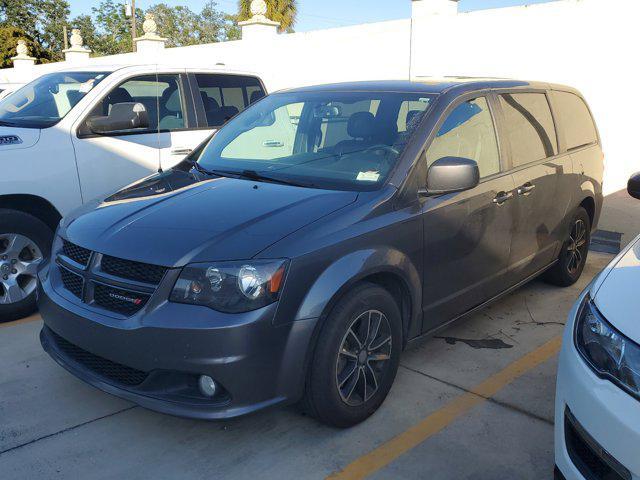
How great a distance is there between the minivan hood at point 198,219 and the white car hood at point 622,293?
1.29 meters

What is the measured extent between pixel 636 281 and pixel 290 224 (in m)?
1.52

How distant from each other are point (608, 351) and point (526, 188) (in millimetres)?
2307

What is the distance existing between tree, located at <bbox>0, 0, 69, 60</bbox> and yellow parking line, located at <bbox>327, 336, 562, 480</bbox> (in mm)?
46143

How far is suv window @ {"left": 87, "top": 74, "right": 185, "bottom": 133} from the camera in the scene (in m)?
5.43

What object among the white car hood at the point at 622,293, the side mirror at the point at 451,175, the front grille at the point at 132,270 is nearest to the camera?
the white car hood at the point at 622,293

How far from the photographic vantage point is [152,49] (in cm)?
1834

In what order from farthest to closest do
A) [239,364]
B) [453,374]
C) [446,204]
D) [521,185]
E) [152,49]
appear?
[152,49] < [521,185] < [453,374] < [446,204] < [239,364]

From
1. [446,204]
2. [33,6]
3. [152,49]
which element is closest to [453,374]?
[446,204]

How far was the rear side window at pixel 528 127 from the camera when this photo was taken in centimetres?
439

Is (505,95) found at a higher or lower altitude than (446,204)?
higher

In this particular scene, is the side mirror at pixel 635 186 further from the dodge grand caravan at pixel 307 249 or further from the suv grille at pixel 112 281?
the suv grille at pixel 112 281

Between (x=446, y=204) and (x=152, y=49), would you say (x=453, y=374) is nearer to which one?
(x=446, y=204)

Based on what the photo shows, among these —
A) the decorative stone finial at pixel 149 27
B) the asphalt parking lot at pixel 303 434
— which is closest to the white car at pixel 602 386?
the asphalt parking lot at pixel 303 434

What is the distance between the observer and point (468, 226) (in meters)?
3.83
